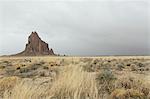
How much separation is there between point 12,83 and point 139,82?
3205mm

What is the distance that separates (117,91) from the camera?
6.05m

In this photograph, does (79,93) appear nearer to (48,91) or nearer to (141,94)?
(48,91)

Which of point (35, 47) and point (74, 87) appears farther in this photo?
point (35, 47)

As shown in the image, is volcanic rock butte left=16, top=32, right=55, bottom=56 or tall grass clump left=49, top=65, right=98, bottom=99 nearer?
tall grass clump left=49, top=65, right=98, bottom=99

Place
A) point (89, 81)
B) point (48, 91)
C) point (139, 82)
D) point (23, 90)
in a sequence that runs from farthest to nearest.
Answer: point (139, 82)
point (89, 81)
point (48, 91)
point (23, 90)

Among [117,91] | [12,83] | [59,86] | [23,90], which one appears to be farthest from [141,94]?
[12,83]

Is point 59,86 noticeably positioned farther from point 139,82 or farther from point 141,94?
point 139,82

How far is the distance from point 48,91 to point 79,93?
0.73 metres

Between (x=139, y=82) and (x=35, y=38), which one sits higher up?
(x=35, y=38)

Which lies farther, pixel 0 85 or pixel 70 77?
pixel 0 85

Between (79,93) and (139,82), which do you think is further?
(139,82)

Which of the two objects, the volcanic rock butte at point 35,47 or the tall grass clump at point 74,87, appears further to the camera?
the volcanic rock butte at point 35,47

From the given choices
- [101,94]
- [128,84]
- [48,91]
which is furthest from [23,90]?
[128,84]

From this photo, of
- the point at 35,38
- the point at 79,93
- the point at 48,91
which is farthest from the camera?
the point at 35,38
